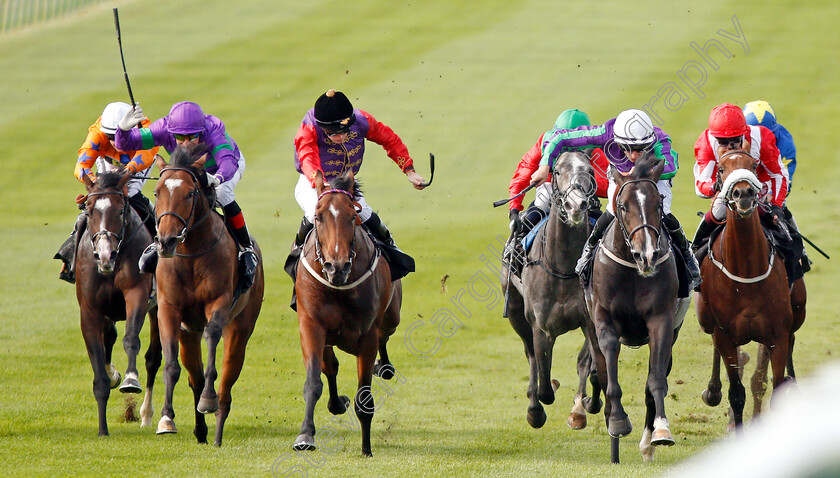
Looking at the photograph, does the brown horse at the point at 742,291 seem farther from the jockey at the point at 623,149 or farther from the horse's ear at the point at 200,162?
the horse's ear at the point at 200,162

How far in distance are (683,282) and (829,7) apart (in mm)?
28746

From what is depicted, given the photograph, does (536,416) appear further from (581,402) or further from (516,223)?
(516,223)

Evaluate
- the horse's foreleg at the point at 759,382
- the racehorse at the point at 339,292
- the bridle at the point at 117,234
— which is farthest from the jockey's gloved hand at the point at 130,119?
the horse's foreleg at the point at 759,382

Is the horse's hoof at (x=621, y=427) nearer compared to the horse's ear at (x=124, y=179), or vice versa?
the horse's hoof at (x=621, y=427)

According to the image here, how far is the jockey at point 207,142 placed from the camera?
800cm

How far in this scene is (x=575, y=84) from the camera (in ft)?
85.3

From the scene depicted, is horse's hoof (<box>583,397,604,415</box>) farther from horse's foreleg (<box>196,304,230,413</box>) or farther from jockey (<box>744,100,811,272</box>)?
horse's foreleg (<box>196,304,230,413</box>)

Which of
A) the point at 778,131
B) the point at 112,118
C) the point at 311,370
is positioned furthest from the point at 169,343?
the point at 778,131

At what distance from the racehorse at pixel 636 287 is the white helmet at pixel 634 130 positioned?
60cm

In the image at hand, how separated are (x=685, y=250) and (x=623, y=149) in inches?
34.5

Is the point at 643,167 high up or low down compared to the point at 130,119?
down

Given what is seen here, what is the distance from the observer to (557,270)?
782cm

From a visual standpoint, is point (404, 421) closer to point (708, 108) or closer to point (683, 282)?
point (683, 282)

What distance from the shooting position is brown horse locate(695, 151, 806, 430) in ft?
24.3
